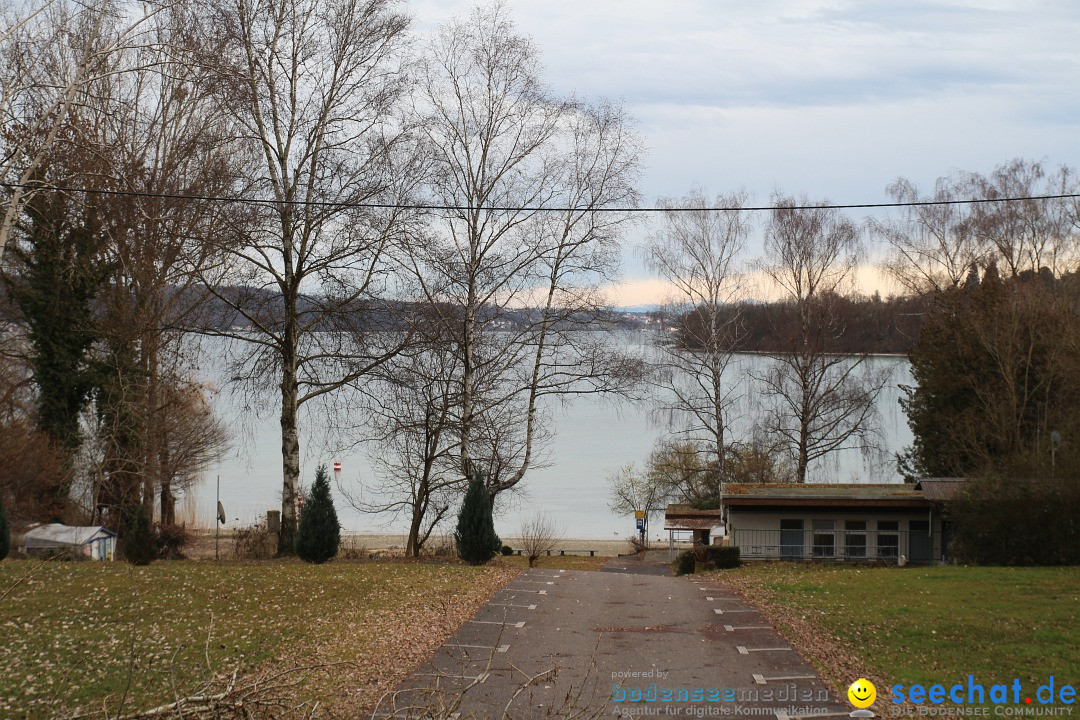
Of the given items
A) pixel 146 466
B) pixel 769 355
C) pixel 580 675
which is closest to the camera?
pixel 580 675

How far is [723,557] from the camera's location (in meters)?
21.6

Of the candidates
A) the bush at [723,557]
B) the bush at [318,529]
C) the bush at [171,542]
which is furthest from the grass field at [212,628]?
the bush at [723,557]

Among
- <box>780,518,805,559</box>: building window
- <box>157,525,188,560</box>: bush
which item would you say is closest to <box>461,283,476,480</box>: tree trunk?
<box>157,525,188,560</box>: bush

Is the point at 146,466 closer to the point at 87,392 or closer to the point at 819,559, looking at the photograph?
the point at 87,392

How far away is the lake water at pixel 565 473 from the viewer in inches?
1517

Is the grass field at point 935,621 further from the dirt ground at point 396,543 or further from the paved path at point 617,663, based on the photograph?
the dirt ground at point 396,543

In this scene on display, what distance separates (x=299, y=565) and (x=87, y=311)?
9.59 metres

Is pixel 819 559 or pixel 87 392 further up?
pixel 87 392

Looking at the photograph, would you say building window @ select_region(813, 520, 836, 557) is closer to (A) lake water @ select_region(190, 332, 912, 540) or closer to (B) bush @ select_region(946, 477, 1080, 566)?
(B) bush @ select_region(946, 477, 1080, 566)

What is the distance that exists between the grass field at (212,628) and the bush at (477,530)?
1.59 metres

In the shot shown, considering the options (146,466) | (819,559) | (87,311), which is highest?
(87,311)

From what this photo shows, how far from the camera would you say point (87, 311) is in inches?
901

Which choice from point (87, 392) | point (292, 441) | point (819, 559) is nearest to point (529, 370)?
point (292, 441)

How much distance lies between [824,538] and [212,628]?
69.3 ft
